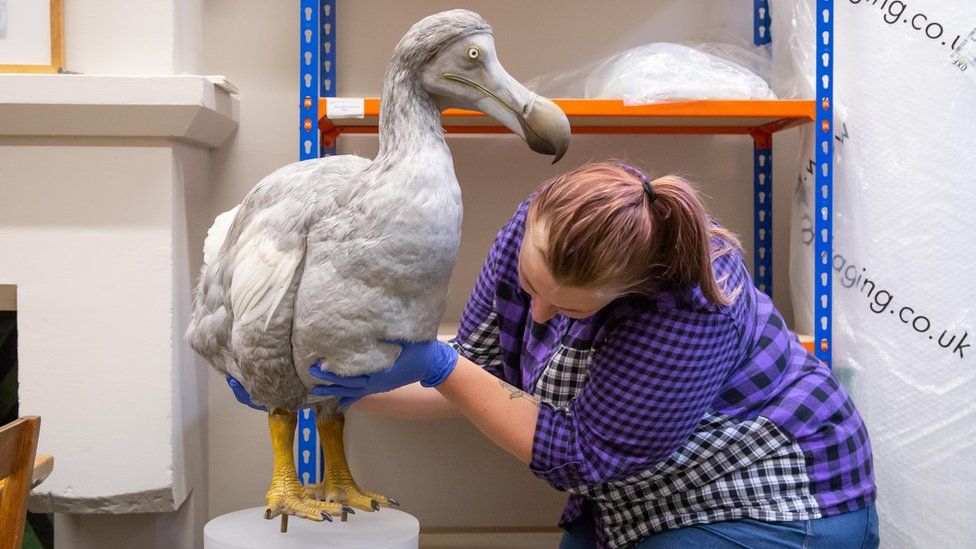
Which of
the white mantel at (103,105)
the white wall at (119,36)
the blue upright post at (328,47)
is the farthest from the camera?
the blue upright post at (328,47)

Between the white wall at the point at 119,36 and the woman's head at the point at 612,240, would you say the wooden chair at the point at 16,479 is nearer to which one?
the woman's head at the point at 612,240

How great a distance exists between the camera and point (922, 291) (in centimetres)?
154

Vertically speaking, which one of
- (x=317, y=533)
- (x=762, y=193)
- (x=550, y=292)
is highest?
(x=762, y=193)

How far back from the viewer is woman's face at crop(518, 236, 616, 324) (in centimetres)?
114

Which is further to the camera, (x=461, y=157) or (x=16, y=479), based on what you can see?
(x=461, y=157)

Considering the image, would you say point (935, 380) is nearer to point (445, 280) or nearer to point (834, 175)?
point (834, 175)

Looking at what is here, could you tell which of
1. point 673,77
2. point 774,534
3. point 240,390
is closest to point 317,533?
point 240,390

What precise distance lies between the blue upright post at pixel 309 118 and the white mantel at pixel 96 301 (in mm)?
217

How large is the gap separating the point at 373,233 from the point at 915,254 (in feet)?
3.46

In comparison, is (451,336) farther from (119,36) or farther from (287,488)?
(119,36)

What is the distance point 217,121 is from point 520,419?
2.97 ft

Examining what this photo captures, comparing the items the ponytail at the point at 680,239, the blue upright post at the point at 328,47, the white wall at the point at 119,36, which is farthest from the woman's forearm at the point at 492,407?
the white wall at the point at 119,36

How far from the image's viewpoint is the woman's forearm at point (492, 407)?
129 cm

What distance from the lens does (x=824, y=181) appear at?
1604 mm
